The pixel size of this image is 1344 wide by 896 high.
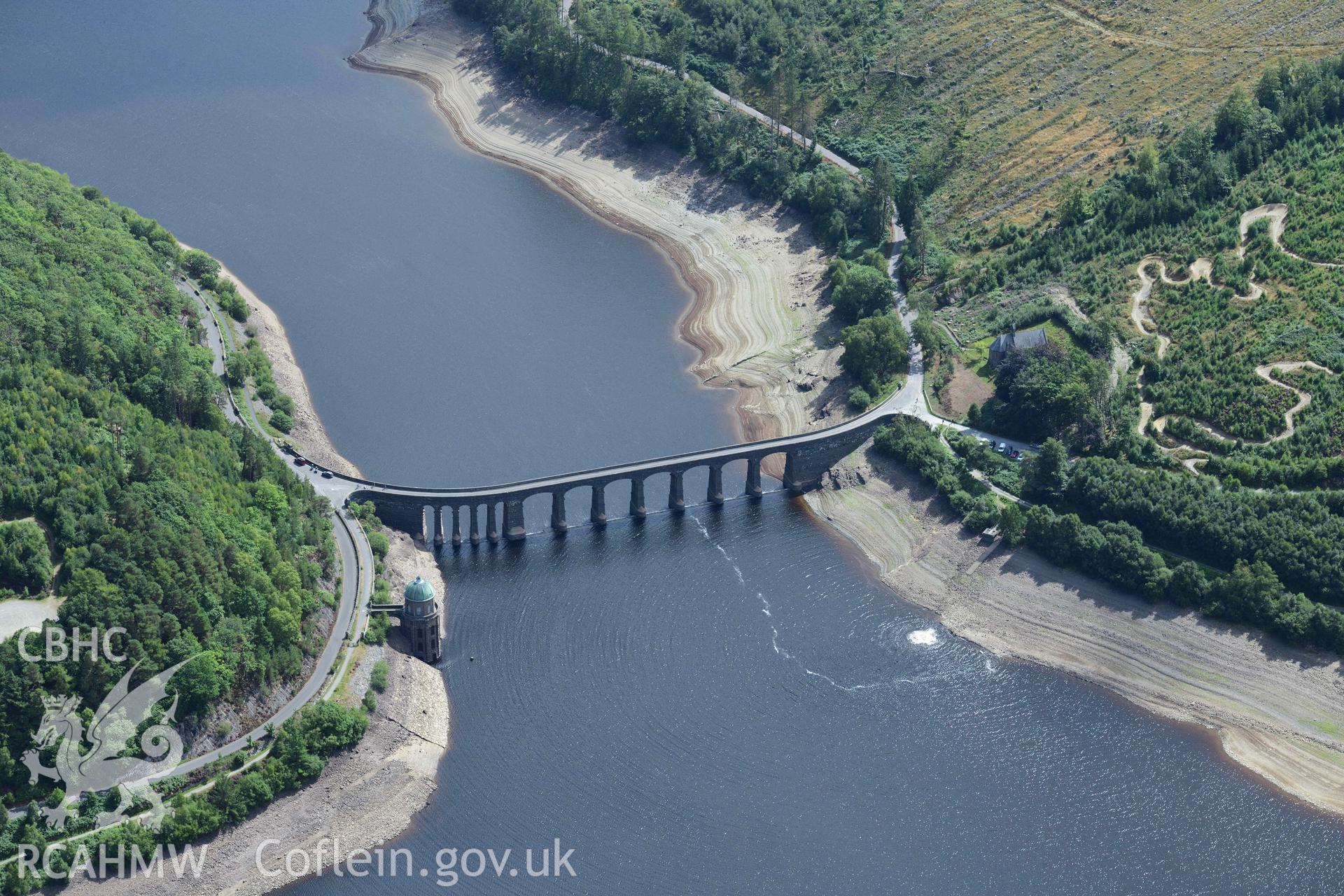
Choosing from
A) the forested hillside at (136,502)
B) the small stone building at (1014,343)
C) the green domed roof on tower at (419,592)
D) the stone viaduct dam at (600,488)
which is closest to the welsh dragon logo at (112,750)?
the forested hillside at (136,502)

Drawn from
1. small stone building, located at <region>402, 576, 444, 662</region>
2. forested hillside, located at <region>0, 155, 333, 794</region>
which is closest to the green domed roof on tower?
small stone building, located at <region>402, 576, 444, 662</region>

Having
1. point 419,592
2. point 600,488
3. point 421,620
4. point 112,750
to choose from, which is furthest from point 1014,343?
point 112,750

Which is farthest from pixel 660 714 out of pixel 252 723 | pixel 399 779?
pixel 252 723

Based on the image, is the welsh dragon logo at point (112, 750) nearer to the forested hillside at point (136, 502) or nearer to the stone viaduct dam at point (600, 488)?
the forested hillside at point (136, 502)

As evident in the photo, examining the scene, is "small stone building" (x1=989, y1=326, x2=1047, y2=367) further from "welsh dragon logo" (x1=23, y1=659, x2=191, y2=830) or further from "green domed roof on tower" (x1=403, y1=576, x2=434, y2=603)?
"welsh dragon logo" (x1=23, y1=659, x2=191, y2=830)

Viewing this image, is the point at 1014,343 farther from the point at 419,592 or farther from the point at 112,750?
the point at 112,750

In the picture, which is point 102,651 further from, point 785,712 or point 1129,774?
point 1129,774
